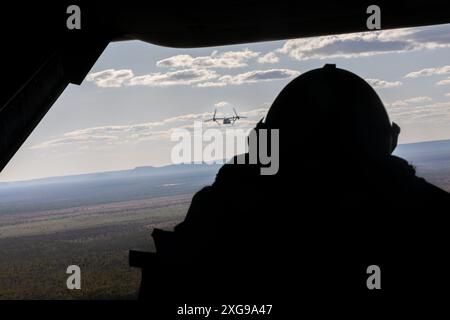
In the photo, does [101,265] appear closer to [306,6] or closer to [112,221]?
[112,221]

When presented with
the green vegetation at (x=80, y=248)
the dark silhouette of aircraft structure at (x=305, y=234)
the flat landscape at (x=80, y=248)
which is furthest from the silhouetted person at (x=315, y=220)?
the flat landscape at (x=80, y=248)

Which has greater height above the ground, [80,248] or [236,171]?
[236,171]

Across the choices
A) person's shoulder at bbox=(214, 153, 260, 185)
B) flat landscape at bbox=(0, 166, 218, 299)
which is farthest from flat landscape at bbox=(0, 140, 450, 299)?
person's shoulder at bbox=(214, 153, 260, 185)

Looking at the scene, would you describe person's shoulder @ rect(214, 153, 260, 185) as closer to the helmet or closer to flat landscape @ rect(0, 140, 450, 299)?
the helmet

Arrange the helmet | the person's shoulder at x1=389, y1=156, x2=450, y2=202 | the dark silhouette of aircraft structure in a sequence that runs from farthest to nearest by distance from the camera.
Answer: the helmet < the person's shoulder at x1=389, y1=156, x2=450, y2=202 < the dark silhouette of aircraft structure

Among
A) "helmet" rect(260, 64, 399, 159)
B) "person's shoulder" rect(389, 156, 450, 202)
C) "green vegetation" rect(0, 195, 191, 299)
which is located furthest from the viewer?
"green vegetation" rect(0, 195, 191, 299)

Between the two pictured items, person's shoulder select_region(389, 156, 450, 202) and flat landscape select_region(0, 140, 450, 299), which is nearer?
person's shoulder select_region(389, 156, 450, 202)

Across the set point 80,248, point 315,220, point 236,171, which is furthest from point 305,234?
point 80,248

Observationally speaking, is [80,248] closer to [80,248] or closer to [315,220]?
[80,248]

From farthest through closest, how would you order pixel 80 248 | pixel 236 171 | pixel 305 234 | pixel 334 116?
pixel 80 248 → pixel 236 171 → pixel 334 116 → pixel 305 234
